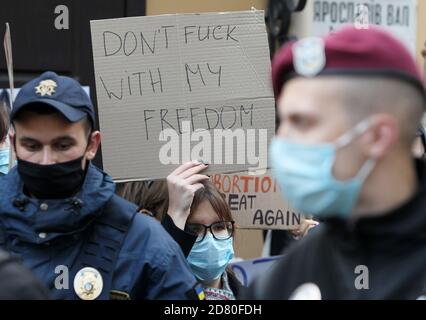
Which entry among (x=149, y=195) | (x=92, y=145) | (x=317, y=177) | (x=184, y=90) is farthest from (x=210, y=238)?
(x=317, y=177)

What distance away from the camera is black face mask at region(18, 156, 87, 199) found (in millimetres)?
3242

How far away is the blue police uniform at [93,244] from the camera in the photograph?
10.4ft

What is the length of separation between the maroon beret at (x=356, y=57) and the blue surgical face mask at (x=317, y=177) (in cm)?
12

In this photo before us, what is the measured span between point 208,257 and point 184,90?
25.7 inches

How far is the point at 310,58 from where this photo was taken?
7.15 feet

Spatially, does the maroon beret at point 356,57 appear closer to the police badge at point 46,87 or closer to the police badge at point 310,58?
the police badge at point 310,58

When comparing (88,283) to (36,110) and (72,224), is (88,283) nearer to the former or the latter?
(72,224)

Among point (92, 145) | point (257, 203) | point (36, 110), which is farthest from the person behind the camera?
point (257, 203)

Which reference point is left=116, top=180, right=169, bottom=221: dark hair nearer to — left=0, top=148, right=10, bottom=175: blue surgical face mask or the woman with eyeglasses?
the woman with eyeglasses

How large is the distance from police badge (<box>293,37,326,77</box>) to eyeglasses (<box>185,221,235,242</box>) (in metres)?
1.87

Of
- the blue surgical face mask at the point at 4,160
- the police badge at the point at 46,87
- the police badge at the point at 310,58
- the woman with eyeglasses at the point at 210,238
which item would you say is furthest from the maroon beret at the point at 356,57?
the blue surgical face mask at the point at 4,160
